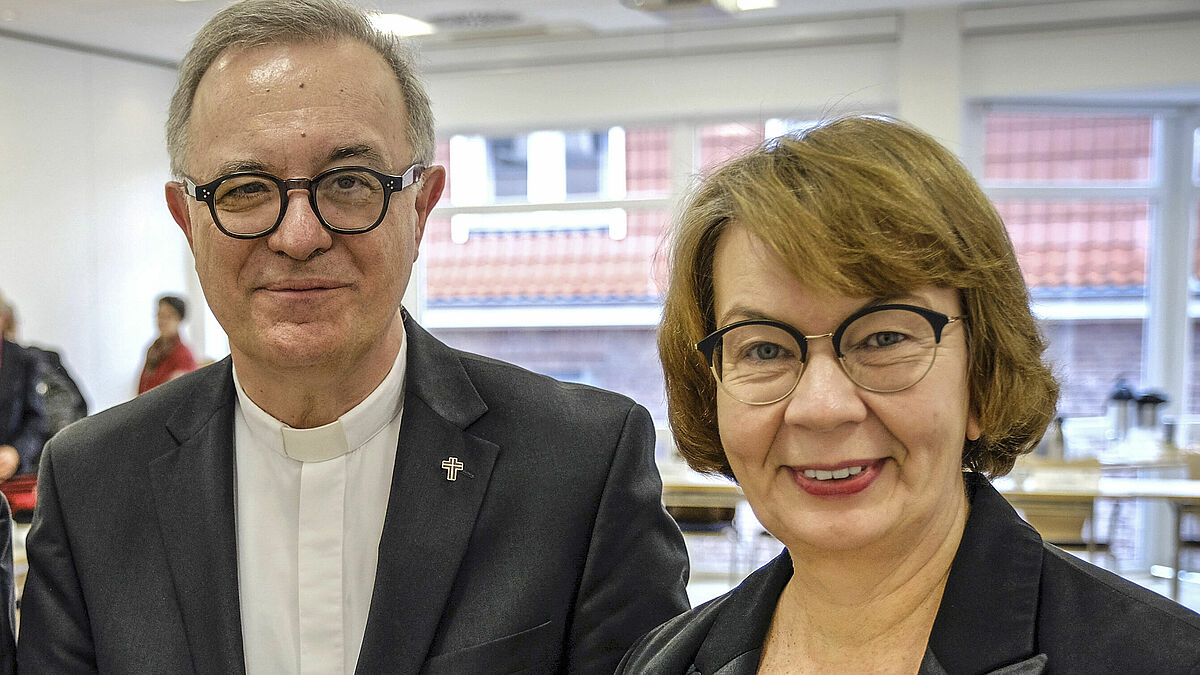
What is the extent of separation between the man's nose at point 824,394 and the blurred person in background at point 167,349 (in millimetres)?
8862

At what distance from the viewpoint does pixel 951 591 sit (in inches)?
51.6

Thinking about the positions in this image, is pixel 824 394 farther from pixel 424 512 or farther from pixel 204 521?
pixel 204 521

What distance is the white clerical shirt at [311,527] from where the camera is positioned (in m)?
1.75

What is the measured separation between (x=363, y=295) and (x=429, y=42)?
800 centimetres

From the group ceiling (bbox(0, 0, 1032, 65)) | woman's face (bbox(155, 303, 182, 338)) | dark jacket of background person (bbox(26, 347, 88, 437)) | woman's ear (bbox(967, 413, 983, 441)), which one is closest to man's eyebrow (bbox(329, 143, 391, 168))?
woman's ear (bbox(967, 413, 983, 441))

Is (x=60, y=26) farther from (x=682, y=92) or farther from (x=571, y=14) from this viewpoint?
(x=682, y=92)

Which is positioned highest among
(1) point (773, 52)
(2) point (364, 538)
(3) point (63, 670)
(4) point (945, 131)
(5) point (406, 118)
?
(1) point (773, 52)

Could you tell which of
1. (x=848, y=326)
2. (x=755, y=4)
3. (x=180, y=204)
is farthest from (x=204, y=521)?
(x=755, y=4)

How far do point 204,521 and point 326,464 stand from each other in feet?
0.67

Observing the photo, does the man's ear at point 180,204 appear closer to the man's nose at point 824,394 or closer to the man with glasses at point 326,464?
the man with glasses at point 326,464

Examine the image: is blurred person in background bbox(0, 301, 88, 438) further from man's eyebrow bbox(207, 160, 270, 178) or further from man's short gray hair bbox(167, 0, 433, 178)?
man's eyebrow bbox(207, 160, 270, 178)

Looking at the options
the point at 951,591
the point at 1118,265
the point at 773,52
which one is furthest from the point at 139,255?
the point at 951,591

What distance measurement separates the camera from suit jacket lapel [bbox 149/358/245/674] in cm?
170

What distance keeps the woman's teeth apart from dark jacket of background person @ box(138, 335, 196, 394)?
8757 mm
